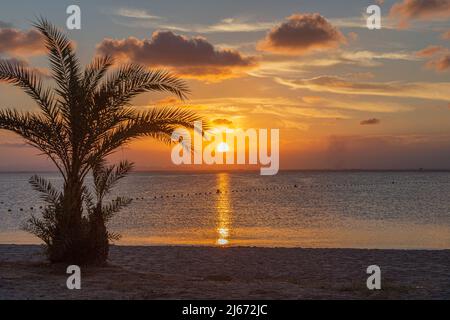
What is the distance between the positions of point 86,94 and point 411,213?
38791 mm

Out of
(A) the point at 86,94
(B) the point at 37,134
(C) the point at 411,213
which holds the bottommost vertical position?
(C) the point at 411,213

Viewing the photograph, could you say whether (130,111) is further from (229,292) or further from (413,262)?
(413,262)

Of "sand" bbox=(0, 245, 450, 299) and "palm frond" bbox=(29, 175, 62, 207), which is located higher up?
"palm frond" bbox=(29, 175, 62, 207)

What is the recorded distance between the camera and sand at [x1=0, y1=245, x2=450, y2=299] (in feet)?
34.9

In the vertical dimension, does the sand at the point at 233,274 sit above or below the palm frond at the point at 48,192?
below

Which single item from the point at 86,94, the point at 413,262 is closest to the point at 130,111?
the point at 86,94

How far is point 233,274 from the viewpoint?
577 inches

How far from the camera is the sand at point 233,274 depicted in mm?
10633

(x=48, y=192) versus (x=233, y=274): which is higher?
Answer: (x=48, y=192)

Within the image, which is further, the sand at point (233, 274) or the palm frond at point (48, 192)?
the palm frond at point (48, 192)

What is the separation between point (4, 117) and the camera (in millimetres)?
13000

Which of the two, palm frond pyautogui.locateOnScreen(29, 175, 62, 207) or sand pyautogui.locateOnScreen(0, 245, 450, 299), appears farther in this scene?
palm frond pyautogui.locateOnScreen(29, 175, 62, 207)

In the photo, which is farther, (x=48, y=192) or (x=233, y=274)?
(x=233, y=274)

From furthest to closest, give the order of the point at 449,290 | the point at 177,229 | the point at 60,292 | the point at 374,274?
the point at 177,229
the point at 374,274
the point at 449,290
the point at 60,292
